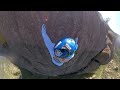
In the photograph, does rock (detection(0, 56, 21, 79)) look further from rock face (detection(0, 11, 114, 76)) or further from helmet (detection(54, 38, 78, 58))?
helmet (detection(54, 38, 78, 58))

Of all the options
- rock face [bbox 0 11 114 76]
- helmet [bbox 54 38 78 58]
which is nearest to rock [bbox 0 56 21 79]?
rock face [bbox 0 11 114 76]

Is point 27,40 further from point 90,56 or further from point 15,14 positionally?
point 90,56

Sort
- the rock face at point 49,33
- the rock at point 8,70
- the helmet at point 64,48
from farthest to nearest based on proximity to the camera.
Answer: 1. the rock at point 8,70
2. the rock face at point 49,33
3. the helmet at point 64,48

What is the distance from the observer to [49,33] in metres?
7.02

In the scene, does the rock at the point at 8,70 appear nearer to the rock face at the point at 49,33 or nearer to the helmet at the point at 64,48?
the rock face at the point at 49,33

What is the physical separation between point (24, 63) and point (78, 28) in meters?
2.91

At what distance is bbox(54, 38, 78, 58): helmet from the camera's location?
6364 millimetres

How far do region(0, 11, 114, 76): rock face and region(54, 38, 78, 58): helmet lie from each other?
0.44 metres

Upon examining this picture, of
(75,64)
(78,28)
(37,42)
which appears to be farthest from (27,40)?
(75,64)

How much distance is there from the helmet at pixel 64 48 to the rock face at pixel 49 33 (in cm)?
44

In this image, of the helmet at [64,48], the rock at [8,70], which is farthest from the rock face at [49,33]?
the rock at [8,70]

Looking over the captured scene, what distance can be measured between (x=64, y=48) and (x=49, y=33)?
92 centimetres

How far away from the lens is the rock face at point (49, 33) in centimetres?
699
